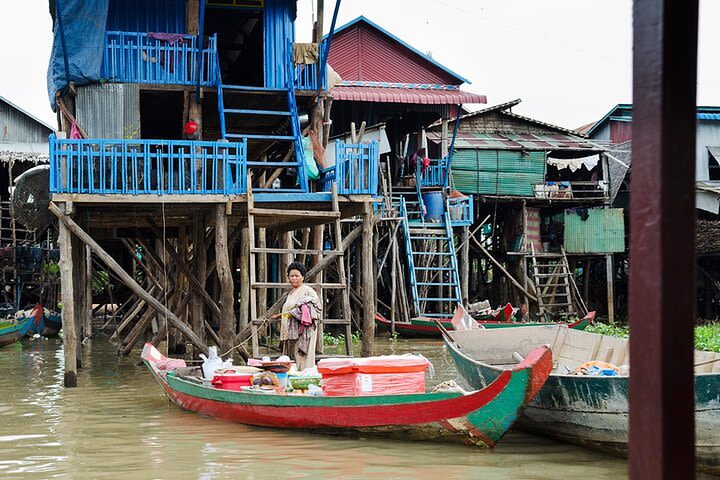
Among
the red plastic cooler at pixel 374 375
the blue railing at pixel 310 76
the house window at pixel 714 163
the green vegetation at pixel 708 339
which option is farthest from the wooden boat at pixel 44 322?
the house window at pixel 714 163

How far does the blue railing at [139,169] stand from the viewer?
33.6ft

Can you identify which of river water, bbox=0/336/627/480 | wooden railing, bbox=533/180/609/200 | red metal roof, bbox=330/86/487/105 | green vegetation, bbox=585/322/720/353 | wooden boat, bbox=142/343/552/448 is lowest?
green vegetation, bbox=585/322/720/353

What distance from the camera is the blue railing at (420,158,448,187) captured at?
70.1ft

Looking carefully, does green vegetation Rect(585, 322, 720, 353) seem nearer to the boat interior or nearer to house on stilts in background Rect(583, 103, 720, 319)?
house on stilts in background Rect(583, 103, 720, 319)

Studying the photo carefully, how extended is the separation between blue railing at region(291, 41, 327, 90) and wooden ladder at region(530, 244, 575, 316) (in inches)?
457

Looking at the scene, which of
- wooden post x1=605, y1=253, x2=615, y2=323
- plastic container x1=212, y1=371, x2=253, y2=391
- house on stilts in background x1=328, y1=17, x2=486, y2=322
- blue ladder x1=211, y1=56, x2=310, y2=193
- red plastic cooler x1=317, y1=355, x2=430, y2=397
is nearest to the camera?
red plastic cooler x1=317, y1=355, x2=430, y2=397

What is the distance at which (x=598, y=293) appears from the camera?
1037 inches

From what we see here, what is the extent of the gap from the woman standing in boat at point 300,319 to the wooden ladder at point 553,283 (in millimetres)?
13804

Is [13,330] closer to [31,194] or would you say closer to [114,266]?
[31,194]

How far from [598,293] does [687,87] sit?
2569 centimetres

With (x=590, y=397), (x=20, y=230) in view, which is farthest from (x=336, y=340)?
(x=590, y=397)

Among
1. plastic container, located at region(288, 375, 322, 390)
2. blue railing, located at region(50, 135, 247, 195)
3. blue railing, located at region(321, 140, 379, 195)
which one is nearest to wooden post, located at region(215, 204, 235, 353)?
blue railing, located at region(50, 135, 247, 195)

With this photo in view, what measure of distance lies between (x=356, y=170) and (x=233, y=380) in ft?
12.4

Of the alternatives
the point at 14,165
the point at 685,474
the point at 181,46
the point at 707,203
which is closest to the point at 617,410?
the point at 685,474
